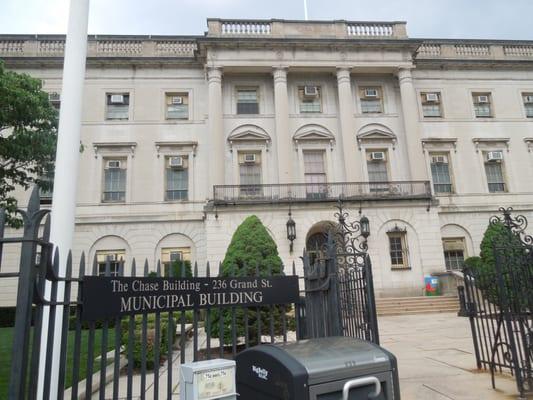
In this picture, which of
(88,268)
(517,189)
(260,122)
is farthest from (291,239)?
(517,189)

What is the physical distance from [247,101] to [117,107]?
23.9 ft

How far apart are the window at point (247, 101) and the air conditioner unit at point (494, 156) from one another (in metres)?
13.8

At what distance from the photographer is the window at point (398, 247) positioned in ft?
67.4

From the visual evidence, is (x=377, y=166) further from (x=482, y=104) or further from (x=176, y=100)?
(x=176, y=100)

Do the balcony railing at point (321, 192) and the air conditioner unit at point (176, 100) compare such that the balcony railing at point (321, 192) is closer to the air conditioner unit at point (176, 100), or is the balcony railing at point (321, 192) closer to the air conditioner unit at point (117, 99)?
the air conditioner unit at point (176, 100)

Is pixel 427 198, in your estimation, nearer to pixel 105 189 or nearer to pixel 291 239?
pixel 291 239

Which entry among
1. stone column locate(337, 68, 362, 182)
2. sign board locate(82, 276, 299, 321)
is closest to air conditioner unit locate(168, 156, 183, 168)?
stone column locate(337, 68, 362, 182)

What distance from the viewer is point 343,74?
901 inches

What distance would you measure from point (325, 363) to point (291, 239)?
1659cm

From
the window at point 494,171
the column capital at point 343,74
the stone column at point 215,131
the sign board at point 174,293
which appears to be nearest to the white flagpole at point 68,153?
the sign board at point 174,293

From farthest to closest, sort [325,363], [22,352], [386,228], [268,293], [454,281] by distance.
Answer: [386,228], [454,281], [268,293], [325,363], [22,352]

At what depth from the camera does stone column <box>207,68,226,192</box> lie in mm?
20922

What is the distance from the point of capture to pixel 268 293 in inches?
183

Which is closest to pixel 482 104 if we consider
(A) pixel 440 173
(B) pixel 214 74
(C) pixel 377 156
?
(A) pixel 440 173
